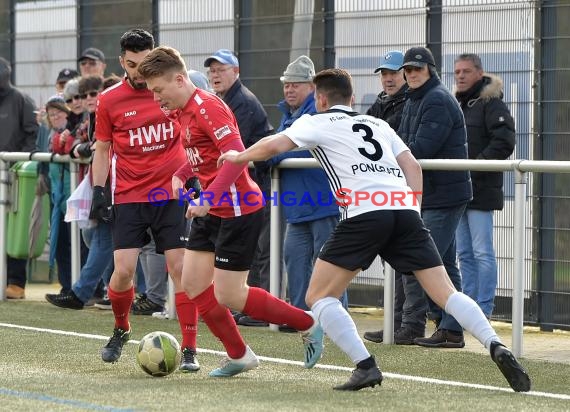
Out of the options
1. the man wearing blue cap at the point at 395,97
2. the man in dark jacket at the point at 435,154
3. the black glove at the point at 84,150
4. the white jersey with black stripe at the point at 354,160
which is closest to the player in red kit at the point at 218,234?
the white jersey with black stripe at the point at 354,160

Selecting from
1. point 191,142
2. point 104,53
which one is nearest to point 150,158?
point 191,142

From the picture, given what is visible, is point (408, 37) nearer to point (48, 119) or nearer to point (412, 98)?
point (412, 98)

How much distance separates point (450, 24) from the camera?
1160 cm

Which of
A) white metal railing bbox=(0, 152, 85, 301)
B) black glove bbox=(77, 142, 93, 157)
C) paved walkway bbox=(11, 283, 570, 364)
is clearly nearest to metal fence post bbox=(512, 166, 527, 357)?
paved walkway bbox=(11, 283, 570, 364)

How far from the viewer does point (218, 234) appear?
319 inches

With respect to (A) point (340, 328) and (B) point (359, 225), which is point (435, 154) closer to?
(B) point (359, 225)

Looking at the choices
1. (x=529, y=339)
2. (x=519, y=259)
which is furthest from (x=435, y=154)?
(x=529, y=339)

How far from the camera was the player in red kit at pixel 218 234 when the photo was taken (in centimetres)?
802

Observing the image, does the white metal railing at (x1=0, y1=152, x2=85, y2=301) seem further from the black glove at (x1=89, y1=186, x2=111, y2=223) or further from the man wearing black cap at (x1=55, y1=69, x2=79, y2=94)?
the black glove at (x1=89, y1=186, x2=111, y2=223)

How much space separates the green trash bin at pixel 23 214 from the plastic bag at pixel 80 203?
4.17ft

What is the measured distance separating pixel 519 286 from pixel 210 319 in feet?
6.86

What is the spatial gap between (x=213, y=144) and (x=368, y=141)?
100 centimetres

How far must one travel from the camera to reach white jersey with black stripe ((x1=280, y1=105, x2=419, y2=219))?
7414 mm

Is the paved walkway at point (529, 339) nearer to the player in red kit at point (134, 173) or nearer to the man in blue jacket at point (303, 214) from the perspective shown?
the man in blue jacket at point (303, 214)
